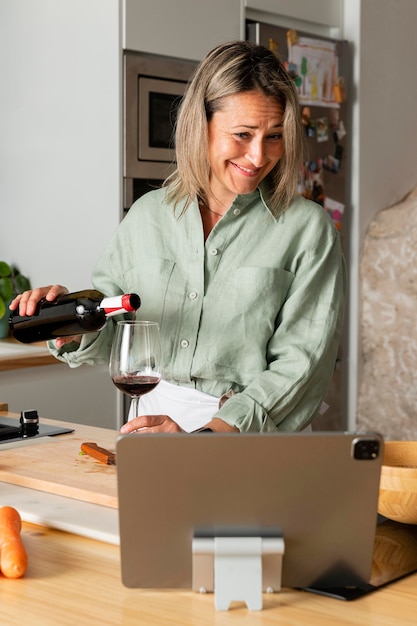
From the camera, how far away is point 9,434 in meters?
1.93

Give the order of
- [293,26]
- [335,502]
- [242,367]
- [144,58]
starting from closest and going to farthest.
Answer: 1. [335,502]
2. [242,367]
3. [144,58]
4. [293,26]

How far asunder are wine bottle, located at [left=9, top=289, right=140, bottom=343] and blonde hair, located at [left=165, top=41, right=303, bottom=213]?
0.38 meters

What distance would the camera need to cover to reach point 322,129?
3.77m

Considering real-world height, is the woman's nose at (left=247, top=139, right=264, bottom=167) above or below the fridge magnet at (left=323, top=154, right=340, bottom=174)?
below

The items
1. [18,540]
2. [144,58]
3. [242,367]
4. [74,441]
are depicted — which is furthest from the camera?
[144,58]

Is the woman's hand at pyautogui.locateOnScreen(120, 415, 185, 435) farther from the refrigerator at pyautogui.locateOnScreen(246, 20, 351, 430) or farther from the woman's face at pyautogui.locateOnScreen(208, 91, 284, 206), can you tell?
the refrigerator at pyautogui.locateOnScreen(246, 20, 351, 430)

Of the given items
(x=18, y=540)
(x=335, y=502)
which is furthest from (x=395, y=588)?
(x=18, y=540)

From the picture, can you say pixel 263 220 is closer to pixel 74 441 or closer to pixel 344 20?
pixel 74 441

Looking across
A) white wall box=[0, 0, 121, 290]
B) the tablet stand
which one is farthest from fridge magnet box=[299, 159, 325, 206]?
the tablet stand

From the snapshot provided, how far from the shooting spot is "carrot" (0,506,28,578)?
1190 millimetres

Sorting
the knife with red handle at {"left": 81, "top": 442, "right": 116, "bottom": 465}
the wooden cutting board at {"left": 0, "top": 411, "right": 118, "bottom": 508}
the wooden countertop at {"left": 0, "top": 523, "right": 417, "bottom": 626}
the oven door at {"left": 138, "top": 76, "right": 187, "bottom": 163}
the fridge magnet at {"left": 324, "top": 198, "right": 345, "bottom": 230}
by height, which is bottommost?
the wooden countertop at {"left": 0, "top": 523, "right": 417, "bottom": 626}

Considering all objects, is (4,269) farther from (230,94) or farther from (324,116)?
(230,94)

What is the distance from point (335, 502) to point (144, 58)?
2.37m

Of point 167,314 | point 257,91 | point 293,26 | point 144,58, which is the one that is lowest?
point 167,314
